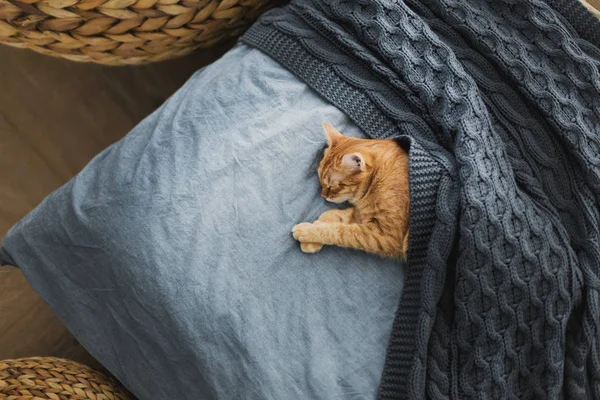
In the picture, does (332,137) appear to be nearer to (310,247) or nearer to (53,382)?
(310,247)

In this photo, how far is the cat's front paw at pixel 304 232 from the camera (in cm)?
98

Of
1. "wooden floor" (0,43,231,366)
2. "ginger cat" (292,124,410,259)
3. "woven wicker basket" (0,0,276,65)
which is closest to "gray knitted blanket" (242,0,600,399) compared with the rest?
"ginger cat" (292,124,410,259)

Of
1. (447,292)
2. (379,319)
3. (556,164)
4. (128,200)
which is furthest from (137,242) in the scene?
(556,164)

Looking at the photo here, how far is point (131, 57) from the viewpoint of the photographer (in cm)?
128

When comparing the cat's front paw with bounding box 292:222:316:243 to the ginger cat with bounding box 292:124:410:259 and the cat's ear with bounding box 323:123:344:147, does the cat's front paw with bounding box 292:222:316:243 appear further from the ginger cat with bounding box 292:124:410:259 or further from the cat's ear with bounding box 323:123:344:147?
the cat's ear with bounding box 323:123:344:147

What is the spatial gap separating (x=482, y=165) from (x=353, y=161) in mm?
215

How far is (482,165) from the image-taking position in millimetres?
995

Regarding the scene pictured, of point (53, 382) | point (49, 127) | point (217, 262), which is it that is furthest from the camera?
point (49, 127)

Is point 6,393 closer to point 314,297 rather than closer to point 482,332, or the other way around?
point 314,297

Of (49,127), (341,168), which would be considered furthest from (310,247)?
(49,127)

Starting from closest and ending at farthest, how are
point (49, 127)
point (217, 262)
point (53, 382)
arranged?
point (217, 262) → point (53, 382) → point (49, 127)

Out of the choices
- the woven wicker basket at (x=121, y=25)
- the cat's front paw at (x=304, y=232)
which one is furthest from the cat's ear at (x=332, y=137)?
the woven wicker basket at (x=121, y=25)

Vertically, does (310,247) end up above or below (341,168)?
below

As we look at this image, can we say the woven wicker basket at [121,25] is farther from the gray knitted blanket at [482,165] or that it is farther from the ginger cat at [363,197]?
the ginger cat at [363,197]
